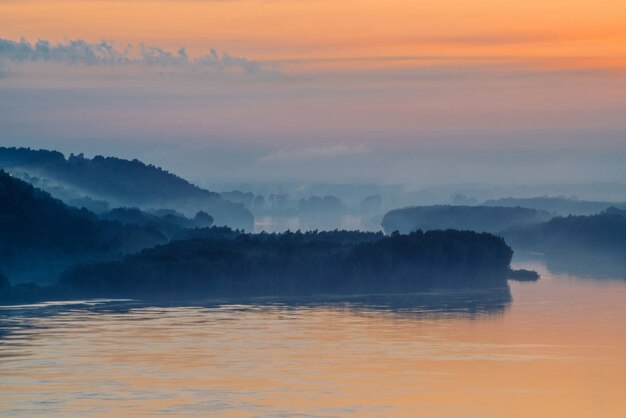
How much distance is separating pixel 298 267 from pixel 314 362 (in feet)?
134

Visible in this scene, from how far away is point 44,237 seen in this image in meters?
110

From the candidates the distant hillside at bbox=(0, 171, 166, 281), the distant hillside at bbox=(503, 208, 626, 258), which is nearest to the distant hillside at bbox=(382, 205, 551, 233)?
the distant hillside at bbox=(503, 208, 626, 258)

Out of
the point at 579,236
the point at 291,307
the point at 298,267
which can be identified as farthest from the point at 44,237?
the point at 579,236

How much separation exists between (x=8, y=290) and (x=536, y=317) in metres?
31.7

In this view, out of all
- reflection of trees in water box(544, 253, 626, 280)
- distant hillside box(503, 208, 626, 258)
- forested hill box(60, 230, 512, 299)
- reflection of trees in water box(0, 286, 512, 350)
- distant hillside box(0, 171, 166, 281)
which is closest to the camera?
reflection of trees in water box(0, 286, 512, 350)

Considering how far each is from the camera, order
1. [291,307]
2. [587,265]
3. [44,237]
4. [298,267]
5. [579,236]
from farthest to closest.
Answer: [579,236], [587,265], [44,237], [298,267], [291,307]

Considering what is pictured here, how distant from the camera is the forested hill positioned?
96438 millimetres

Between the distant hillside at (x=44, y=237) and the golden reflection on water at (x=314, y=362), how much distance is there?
829 inches

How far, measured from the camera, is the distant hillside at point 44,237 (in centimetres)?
10500

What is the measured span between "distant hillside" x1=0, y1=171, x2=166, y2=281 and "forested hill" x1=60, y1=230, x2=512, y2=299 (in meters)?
7.39

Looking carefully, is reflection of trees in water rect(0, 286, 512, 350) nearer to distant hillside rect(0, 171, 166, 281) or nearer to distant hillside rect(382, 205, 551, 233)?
distant hillside rect(0, 171, 166, 281)

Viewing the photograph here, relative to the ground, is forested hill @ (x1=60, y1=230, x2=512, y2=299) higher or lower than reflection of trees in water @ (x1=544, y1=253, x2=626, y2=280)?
lower

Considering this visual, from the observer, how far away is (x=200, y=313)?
8394 centimetres

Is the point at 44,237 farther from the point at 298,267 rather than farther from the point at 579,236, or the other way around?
the point at 579,236
